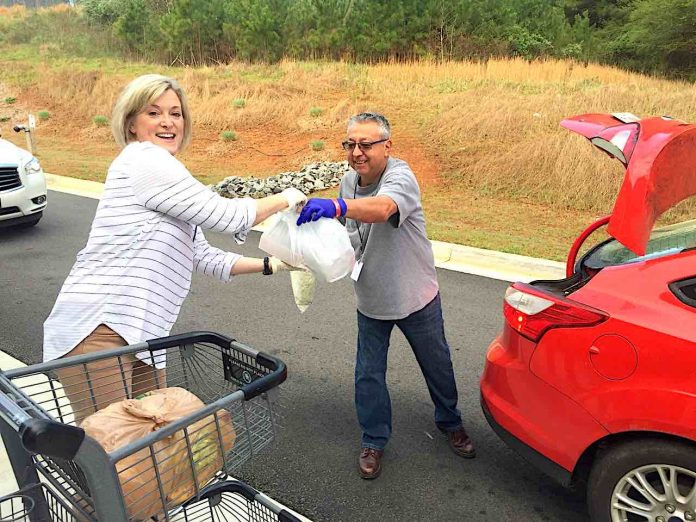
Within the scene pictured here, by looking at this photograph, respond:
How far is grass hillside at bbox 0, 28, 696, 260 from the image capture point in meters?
10.7

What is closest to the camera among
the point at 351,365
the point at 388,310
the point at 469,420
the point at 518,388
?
the point at 518,388

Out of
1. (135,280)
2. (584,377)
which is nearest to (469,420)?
(584,377)

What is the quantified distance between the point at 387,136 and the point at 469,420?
1.93 m

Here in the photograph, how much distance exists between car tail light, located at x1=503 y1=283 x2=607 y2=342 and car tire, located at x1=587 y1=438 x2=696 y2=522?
522mm

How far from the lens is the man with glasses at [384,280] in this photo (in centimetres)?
288

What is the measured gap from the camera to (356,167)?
294 cm

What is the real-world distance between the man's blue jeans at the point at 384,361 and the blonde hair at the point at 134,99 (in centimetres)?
153

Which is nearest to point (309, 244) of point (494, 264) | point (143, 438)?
point (143, 438)

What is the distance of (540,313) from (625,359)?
1.36 ft

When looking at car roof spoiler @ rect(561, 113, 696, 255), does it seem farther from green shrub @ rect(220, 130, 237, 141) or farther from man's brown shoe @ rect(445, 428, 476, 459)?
green shrub @ rect(220, 130, 237, 141)

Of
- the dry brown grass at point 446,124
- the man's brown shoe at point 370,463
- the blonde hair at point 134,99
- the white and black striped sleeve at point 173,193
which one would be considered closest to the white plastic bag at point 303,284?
the white and black striped sleeve at point 173,193

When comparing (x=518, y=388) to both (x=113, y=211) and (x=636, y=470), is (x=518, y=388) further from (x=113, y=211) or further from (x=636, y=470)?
(x=113, y=211)

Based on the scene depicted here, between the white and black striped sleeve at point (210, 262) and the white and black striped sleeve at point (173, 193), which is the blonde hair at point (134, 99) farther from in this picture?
the white and black striped sleeve at point (210, 262)

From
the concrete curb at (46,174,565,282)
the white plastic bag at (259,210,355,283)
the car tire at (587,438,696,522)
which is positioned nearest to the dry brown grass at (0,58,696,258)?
the concrete curb at (46,174,565,282)
